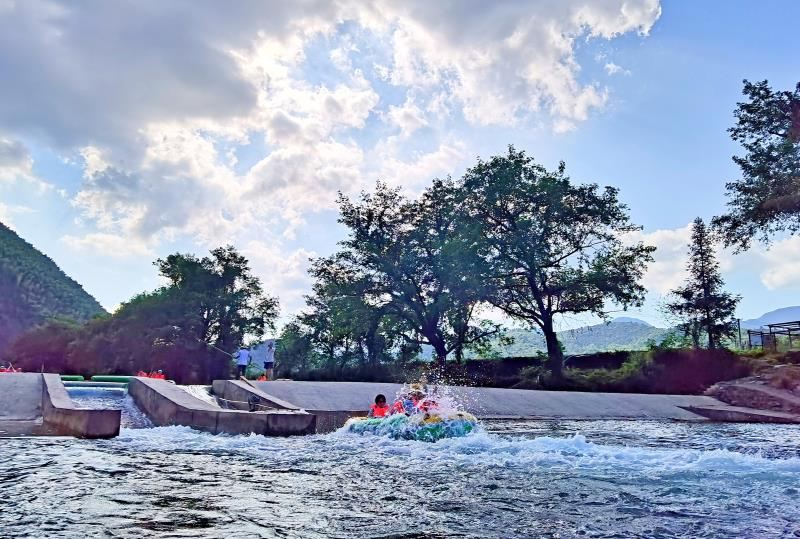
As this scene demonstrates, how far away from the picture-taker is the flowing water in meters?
6.20

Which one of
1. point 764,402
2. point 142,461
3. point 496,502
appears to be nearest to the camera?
point 496,502

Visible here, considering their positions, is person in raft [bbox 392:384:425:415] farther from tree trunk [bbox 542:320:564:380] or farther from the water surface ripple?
tree trunk [bbox 542:320:564:380]

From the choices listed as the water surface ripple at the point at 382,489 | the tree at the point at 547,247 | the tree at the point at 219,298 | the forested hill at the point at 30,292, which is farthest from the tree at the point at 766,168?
the forested hill at the point at 30,292

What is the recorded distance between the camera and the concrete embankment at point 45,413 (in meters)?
12.7

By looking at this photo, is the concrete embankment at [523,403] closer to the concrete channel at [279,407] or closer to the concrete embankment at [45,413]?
the concrete channel at [279,407]

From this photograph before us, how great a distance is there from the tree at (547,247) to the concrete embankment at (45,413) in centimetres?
2522

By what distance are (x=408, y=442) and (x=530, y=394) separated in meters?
14.4

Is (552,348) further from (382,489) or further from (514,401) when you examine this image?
(382,489)

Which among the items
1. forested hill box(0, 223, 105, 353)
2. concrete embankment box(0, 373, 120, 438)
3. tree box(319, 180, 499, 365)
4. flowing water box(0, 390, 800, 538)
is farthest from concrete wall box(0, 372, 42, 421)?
forested hill box(0, 223, 105, 353)

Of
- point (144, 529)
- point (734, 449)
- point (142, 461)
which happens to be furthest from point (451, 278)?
point (144, 529)

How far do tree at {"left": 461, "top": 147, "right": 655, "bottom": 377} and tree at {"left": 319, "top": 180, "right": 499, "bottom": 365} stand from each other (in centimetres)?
202

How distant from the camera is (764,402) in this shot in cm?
2602

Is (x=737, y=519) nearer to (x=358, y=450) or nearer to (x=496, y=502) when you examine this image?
(x=496, y=502)

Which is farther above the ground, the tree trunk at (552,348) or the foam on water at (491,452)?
the tree trunk at (552,348)
